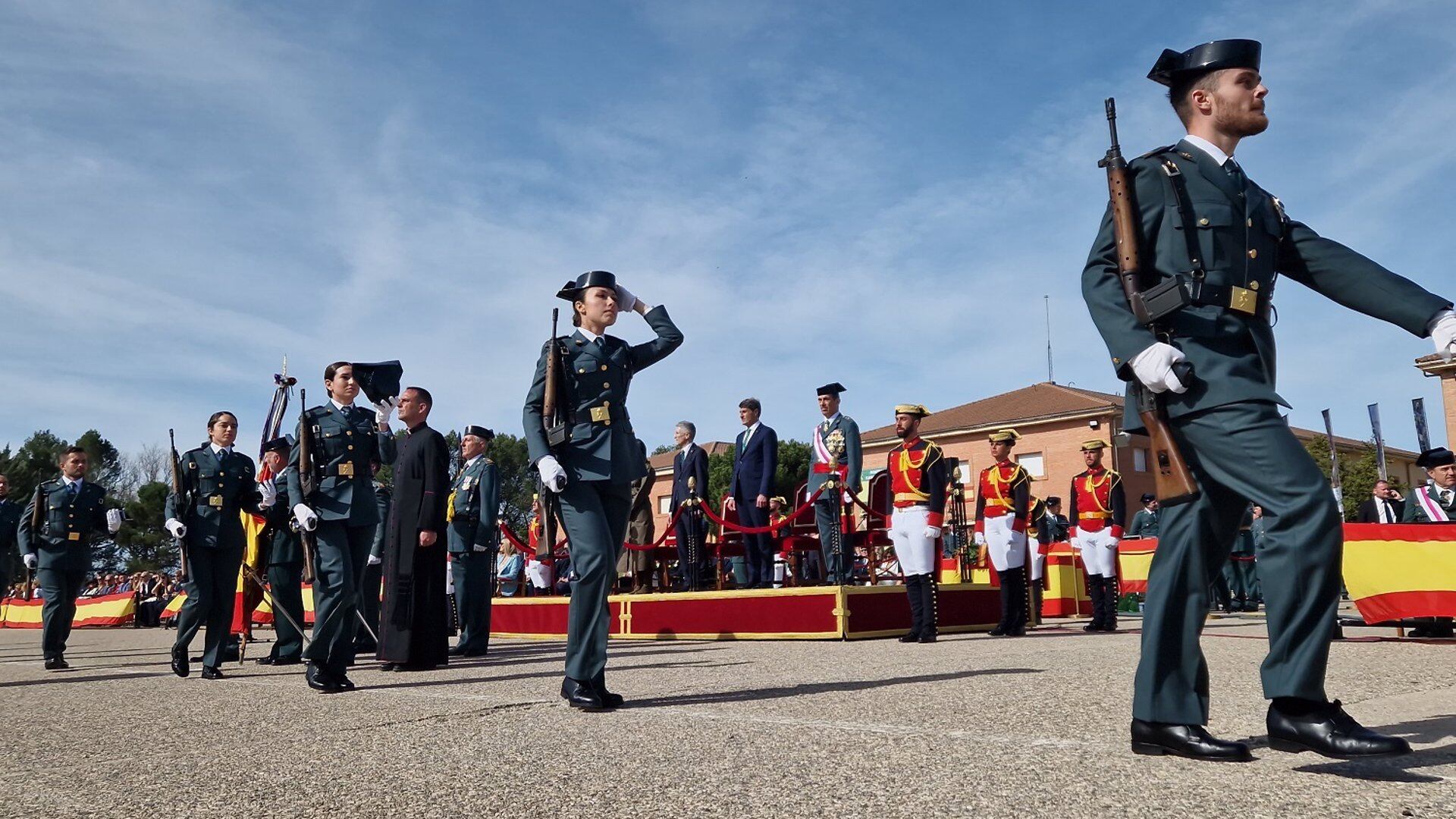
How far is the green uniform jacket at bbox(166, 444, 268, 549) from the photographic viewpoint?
8.41 m

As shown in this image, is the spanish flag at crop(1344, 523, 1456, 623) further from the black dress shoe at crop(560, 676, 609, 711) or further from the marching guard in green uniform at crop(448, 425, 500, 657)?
the marching guard in green uniform at crop(448, 425, 500, 657)

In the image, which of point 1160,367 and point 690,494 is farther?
point 690,494

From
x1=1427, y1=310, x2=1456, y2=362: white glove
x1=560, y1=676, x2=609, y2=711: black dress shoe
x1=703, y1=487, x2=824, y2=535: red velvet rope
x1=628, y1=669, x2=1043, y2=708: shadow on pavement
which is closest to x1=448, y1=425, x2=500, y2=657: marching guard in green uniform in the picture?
x1=703, y1=487, x2=824, y2=535: red velvet rope

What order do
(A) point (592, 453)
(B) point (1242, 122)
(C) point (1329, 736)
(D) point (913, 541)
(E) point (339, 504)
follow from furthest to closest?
(D) point (913, 541), (E) point (339, 504), (A) point (592, 453), (B) point (1242, 122), (C) point (1329, 736)

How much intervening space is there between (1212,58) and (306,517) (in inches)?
220

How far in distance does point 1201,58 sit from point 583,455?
10.3ft

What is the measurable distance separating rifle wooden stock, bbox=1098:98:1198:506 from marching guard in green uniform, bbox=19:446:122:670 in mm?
9912

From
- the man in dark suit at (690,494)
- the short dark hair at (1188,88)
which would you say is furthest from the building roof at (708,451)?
the short dark hair at (1188,88)

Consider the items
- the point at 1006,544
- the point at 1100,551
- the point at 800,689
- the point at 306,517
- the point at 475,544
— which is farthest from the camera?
the point at 1100,551

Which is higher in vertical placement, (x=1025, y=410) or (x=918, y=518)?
(x=1025, y=410)

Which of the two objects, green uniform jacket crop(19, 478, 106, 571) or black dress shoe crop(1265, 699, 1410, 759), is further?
green uniform jacket crop(19, 478, 106, 571)

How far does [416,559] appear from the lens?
880cm

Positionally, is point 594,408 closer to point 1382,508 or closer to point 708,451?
point 1382,508

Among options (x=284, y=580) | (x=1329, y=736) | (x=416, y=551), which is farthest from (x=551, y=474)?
(x=284, y=580)
